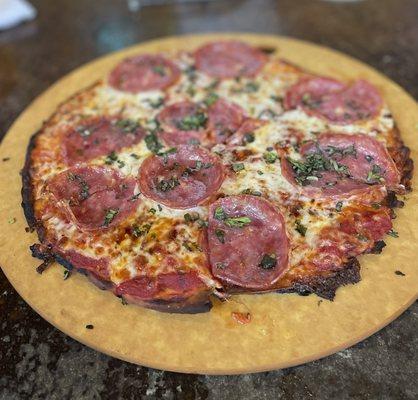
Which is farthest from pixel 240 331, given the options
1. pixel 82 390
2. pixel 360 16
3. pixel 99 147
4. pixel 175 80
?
pixel 360 16

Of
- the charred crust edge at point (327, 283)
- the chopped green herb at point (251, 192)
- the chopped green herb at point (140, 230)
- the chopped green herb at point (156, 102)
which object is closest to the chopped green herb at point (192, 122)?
the chopped green herb at point (156, 102)

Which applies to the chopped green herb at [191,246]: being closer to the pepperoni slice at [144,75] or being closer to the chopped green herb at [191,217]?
the chopped green herb at [191,217]

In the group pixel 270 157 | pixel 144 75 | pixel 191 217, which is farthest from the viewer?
pixel 144 75

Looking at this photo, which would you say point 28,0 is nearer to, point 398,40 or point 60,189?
point 60,189

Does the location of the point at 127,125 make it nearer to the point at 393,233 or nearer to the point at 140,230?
the point at 140,230

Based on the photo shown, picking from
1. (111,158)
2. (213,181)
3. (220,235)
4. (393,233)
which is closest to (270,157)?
(213,181)

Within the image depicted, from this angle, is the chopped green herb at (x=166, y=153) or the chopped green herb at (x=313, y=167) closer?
the chopped green herb at (x=313, y=167)

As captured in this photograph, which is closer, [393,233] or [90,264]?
[90,264]

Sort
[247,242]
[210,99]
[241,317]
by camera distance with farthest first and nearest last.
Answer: [210,99] → [247,242] → [241,317]
